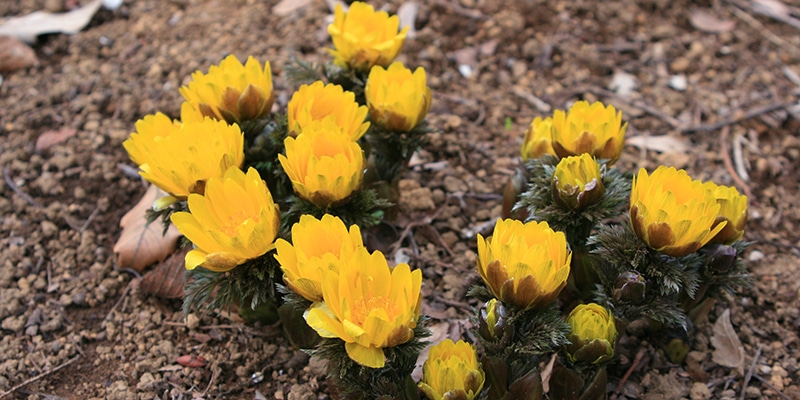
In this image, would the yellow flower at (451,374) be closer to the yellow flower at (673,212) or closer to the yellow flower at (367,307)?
the yellow flower at (367,307)

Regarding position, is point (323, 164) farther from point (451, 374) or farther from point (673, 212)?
point (673, 212)

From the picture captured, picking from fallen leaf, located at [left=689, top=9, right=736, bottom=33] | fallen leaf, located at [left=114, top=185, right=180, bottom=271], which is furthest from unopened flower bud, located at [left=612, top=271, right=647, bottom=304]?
fallen leaf, located at [left=689, top=9, right=736, bottom=33]

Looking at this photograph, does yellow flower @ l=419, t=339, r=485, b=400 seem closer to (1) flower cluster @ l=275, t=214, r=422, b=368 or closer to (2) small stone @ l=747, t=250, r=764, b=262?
(1) flower cluster @ l=275, t=214, r=422, b=368

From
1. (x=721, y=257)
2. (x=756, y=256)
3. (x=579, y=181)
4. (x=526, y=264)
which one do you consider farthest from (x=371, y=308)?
(x=756, y=256)

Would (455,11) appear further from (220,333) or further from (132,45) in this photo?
(220,333)

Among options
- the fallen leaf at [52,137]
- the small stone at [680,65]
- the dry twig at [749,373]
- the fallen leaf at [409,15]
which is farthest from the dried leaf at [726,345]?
the fallen leaf at [52,137]

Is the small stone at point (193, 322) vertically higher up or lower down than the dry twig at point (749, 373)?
higher up
